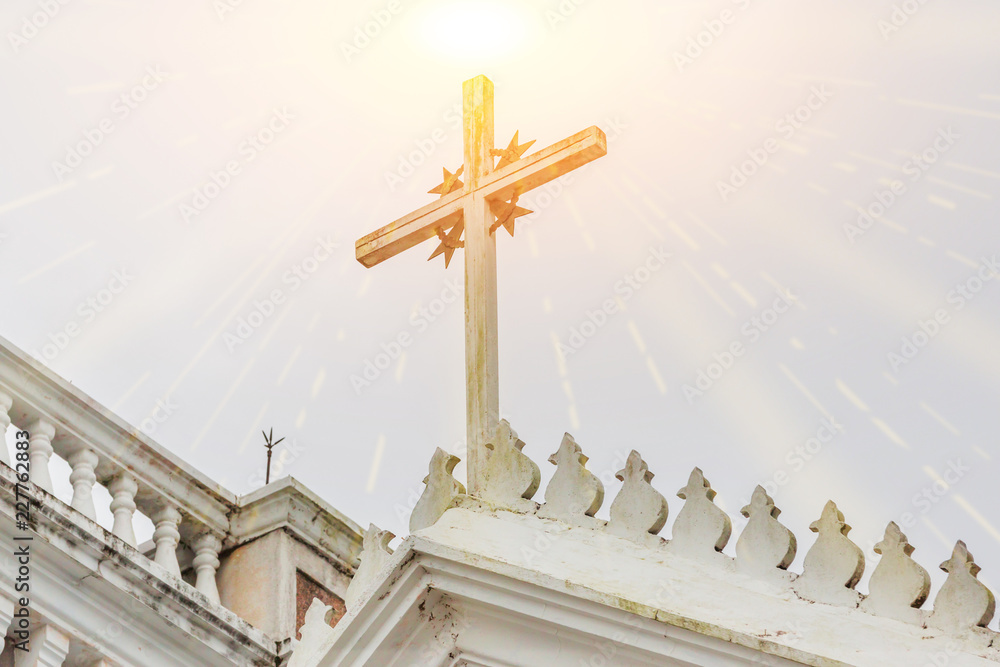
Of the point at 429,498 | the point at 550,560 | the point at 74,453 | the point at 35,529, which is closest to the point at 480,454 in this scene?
the point at 429,498

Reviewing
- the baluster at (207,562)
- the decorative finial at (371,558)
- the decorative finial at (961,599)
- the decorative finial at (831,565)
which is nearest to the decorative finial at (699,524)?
the decorative finial at (831,565)

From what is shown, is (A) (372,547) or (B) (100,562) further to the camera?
(B) (100,562)

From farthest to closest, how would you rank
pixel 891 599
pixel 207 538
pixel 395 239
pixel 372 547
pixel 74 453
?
pixel 207 538
pixel 74 453
pixel 395 239
pixel 372 547
pixel 891 599

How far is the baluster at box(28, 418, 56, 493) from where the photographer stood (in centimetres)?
825

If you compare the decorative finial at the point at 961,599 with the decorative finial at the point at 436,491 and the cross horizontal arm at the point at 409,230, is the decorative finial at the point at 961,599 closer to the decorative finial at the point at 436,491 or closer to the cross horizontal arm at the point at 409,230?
the decorative finial at the point at 436,491

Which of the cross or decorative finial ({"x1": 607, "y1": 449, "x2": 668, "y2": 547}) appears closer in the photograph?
decorative finial ({"x1": 607, "y1": 449, "x2": 668, "y2": 547})

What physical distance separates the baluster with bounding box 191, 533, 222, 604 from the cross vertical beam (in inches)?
134

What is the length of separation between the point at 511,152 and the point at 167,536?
3.42 meters

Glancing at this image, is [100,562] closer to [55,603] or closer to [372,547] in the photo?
[55,603]

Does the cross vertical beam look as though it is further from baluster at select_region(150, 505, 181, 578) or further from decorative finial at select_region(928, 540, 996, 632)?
baluster at select_region(150, 505, 181, 578)

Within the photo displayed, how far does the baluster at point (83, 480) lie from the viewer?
8430 mm

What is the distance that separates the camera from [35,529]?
307 inches

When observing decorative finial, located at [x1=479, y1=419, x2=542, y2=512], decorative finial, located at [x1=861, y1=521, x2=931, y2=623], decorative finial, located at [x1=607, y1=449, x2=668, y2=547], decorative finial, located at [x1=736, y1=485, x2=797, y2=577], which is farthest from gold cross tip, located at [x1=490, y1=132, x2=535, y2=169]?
decorative finial, located at [x1=861, y1=521, x2=931, y2=623]

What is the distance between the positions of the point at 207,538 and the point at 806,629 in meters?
5.47
